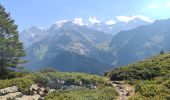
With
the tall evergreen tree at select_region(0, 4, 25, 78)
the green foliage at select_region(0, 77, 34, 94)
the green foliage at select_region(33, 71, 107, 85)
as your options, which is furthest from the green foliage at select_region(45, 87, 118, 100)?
the tall evergreen tree at select_region(0, 4, 25, 78)

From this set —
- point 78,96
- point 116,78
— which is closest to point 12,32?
point 116,78

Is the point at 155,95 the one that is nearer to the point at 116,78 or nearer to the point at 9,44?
the point at 116,78

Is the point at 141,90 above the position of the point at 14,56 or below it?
below

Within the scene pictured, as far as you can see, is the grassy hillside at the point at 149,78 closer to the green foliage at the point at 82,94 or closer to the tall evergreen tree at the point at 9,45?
the green foliage at the point at 82,94

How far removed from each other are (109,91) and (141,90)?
3261 mm

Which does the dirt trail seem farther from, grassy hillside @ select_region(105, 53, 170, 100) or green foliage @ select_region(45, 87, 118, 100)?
green foliage @ select_region(45, 87, 118, 100)

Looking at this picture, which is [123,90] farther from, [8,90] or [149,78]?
[8,90]

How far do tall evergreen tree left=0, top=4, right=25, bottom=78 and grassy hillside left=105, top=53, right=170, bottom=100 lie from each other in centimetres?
1592

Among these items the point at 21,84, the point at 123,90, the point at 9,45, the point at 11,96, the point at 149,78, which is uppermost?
the point at 9,45

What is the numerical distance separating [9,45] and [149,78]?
2367cm

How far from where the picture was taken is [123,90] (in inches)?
1649

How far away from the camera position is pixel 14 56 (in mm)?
60344

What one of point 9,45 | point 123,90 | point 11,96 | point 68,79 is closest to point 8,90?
point 11,96

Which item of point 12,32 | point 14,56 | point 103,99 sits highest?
point 12,32
